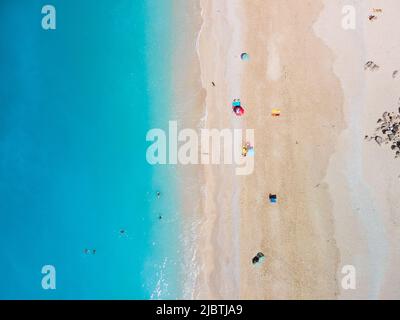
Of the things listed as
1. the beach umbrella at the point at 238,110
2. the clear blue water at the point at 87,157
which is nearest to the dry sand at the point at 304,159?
the beach umbrella at the point at 238,110

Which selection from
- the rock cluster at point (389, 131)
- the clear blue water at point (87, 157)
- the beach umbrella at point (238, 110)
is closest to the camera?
the rock cluster at point (389, 131)

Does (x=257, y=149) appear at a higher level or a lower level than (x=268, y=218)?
higher

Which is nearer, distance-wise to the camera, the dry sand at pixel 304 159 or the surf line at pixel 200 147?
the dry sand at pixel 304 159

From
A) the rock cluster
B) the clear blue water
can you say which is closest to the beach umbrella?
the clear blue water

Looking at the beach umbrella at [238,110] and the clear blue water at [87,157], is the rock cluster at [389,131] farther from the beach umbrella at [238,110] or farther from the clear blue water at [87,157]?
the clear blue water at [87,157]

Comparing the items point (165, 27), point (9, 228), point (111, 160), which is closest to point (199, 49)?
point (165, 27)

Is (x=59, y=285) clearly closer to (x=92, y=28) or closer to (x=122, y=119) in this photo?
(x=122, y=119)

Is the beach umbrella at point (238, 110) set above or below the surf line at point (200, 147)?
above

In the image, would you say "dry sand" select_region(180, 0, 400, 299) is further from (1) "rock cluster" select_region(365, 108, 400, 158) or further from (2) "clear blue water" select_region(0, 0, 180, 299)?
(2) "clear blue water" select_region(0, 0, 180, 299)
